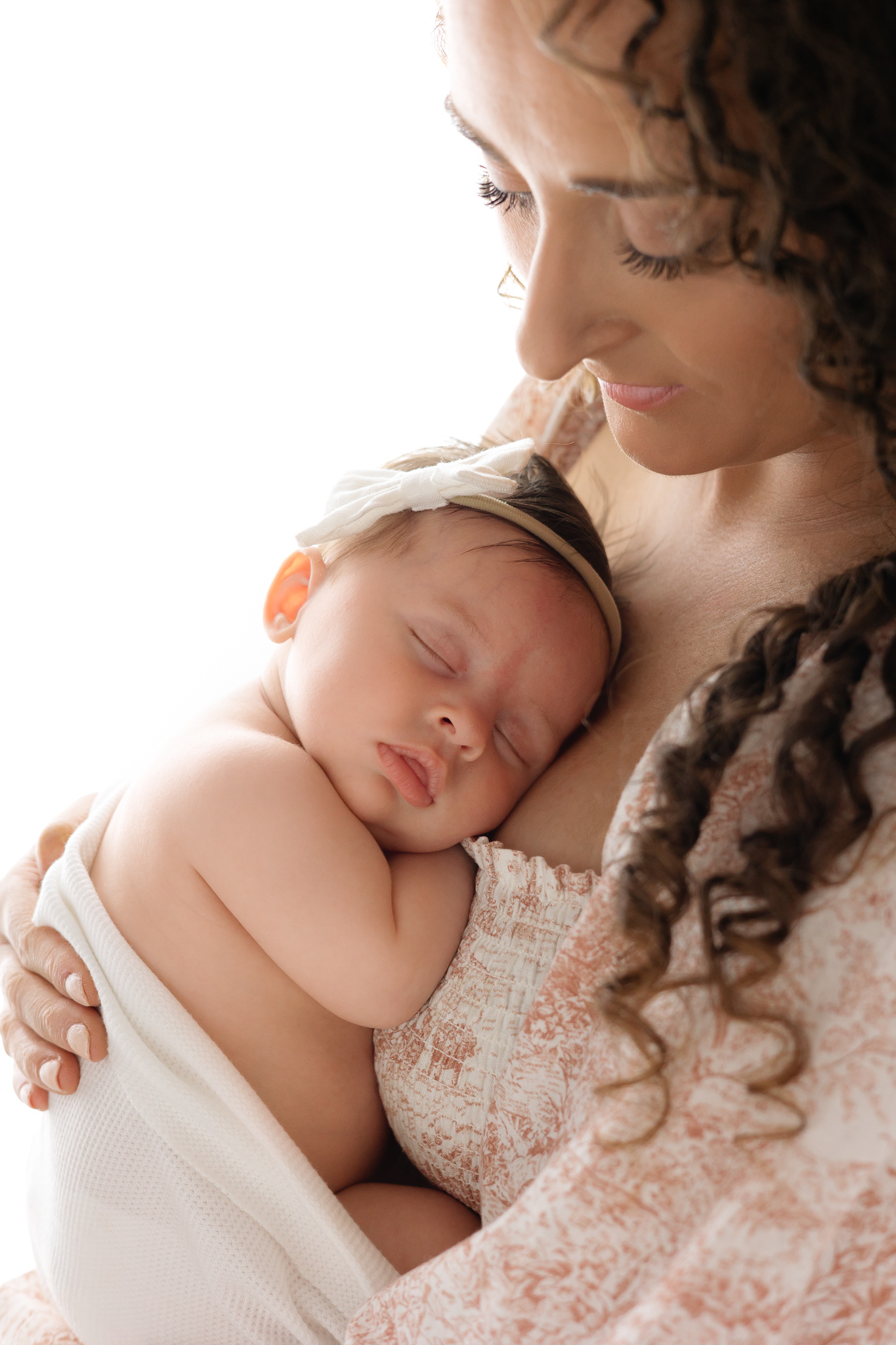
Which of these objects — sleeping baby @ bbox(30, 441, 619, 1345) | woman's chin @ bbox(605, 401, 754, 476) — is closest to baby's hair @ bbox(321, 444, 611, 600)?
sleeping baby @ bbox(30, 441, 619, 1345)

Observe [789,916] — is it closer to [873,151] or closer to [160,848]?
[873,151]

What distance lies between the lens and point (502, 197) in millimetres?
1027

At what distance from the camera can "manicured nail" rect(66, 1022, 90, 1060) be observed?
1132 mm

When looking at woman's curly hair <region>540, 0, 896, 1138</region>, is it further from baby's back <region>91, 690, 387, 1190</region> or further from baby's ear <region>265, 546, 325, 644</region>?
baby's ear <region>265, 546, 325, 644</region>

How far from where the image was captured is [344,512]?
131 centimetres

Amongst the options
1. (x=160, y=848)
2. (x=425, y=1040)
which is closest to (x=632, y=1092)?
(x=425, y=1040)

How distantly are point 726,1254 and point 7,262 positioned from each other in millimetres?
1957

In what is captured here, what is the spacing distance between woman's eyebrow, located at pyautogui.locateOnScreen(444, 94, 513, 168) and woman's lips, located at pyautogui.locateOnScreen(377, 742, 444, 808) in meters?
0.58

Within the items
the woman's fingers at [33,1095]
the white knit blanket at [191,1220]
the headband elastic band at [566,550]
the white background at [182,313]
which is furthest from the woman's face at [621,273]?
the white background at [182,313]

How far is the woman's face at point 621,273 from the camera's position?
0.78 metres

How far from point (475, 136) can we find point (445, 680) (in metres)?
0.54

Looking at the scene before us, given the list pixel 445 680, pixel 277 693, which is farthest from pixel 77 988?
pixel 445 680

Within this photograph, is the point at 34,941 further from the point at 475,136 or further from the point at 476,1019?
the point at 475,136

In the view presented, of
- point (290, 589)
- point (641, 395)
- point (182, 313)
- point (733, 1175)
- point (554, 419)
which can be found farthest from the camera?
point (182, 313)
